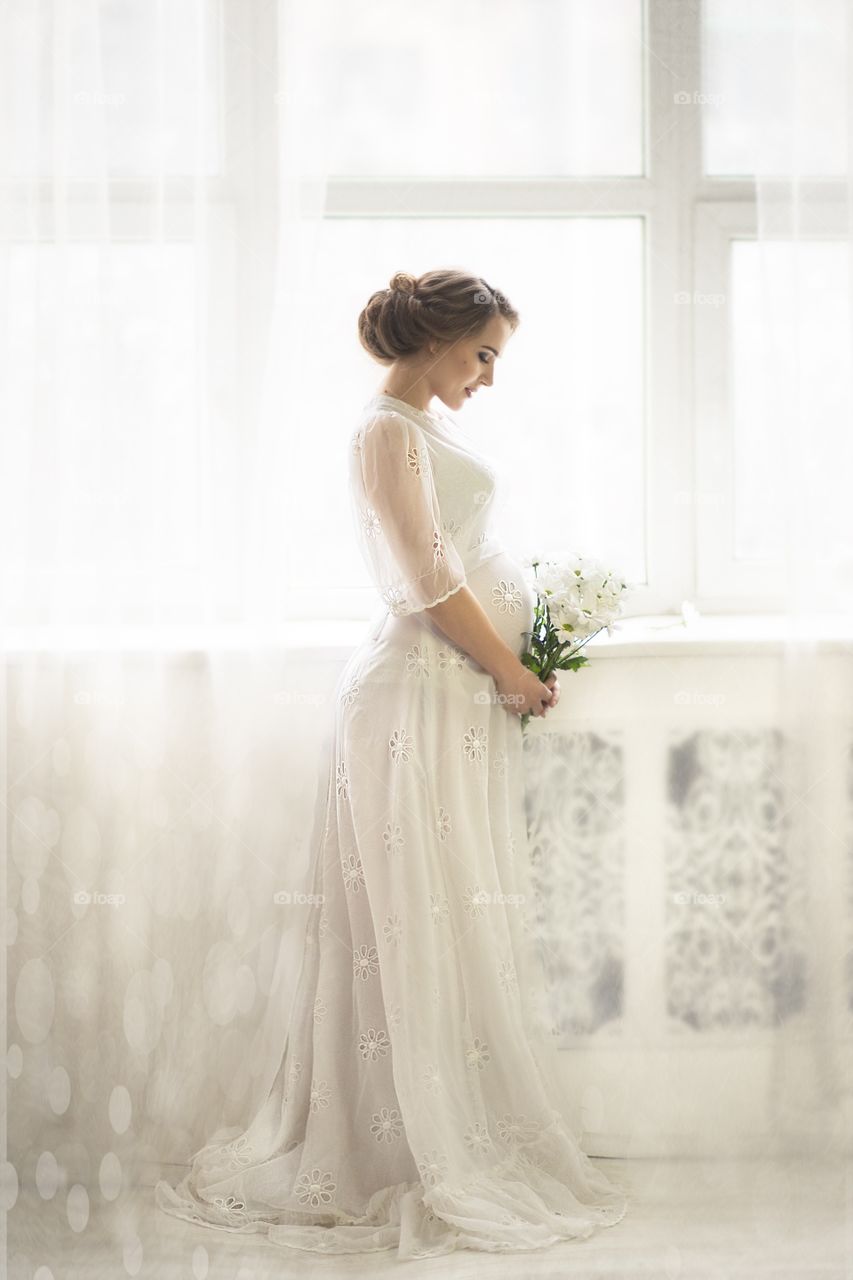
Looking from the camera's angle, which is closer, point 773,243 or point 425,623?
point 425,623

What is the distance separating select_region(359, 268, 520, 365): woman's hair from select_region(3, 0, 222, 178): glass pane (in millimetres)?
421

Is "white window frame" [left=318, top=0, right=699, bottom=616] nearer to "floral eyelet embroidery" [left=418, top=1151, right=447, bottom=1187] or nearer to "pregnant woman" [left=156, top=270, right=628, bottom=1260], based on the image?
"pregnant woman" [left=156, top=270, right=628, bottom=1260]

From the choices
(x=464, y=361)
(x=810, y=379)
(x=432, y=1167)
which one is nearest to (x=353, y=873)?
(x=432, y=1167)

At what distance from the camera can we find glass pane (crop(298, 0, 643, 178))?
6.57ft

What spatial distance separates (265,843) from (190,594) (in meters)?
0.45

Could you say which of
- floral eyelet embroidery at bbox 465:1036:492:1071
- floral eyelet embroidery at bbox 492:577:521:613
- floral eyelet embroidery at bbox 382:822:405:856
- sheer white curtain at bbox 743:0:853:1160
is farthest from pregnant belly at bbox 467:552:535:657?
floral eyelet embroidery at bbox 465:1036:492:1071

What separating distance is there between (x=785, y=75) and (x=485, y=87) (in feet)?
1.73

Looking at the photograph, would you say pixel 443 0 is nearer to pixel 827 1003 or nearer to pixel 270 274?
pixel 270 274

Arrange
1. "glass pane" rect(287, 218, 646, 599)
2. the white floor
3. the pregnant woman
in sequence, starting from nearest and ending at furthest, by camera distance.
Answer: the white floor
the pregnant woman
"glass pane" rect(287, 218, 646, 599)

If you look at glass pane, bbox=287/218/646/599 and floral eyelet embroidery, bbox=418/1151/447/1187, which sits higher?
glass pane, bbox=287/218/646/599

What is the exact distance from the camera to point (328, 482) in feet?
6.79

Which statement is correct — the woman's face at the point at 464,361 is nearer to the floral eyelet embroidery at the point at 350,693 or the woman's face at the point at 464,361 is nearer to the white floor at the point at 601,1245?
the floral eyelet embroidery at the point at 350,693

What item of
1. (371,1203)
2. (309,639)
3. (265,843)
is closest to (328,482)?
(309,639)

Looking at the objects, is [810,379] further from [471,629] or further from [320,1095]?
[320,1095]
